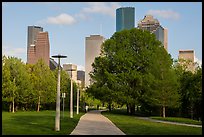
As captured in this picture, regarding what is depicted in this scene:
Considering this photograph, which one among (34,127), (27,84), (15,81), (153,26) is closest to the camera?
(34,127)

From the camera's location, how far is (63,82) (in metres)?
77.2

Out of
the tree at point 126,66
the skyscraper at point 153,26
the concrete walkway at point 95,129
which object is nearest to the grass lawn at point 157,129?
the concrete walkway at point 95,129

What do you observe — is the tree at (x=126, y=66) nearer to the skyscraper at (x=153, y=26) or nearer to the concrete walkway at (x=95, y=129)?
the concrete walkway at (x=95, y=129)

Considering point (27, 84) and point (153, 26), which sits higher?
point (153, 26)

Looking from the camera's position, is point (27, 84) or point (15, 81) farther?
point (27, 84)

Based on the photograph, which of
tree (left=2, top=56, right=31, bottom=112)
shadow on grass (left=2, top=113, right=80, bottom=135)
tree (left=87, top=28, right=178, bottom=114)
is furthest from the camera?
tree (left=2, top=56, right=31, bottom=112)

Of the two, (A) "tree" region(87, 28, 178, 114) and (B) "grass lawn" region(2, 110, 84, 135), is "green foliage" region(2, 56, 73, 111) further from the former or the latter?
(B) "grass lawn" region(2, 110, 84, 135)

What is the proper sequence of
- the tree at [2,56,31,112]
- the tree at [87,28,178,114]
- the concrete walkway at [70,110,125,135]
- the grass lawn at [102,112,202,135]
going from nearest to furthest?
the concrete walkway at [70,110,125,135] → the grass lawn at [102,112,202,135] → the tree at [87,28,178,114] → the tree at [2,56,31,112]

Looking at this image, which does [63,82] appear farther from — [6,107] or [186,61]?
[186,61]

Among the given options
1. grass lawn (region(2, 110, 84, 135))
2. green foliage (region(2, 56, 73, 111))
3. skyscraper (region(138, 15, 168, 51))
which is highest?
skyscraper (region(138, 15, 168, 51))

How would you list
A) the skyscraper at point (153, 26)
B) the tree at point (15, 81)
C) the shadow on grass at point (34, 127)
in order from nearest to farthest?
the shadow on grass at point (34, 127)
the tree at point (15, 81)
the skyscraper at point (153, 26)

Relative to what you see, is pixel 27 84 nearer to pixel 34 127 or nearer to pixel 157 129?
pixel 34 127

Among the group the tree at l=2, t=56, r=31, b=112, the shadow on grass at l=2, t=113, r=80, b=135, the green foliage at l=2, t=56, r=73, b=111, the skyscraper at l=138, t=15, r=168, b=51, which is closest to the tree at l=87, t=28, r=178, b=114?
the tree at l=2, t=56, r=31, b=112

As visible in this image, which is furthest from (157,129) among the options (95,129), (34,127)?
(34,127)
